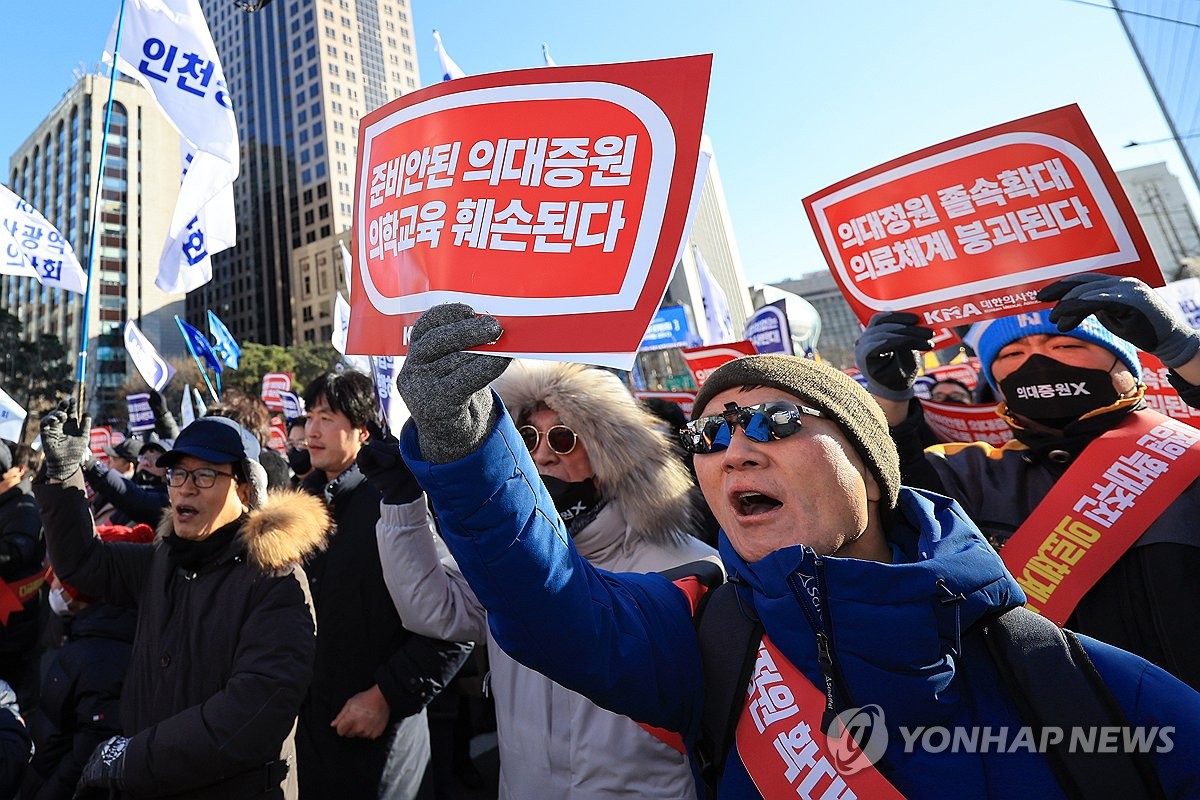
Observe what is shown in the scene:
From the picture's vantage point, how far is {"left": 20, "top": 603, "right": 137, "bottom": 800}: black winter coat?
244cm

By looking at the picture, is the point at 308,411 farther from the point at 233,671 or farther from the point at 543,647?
the point at 543,647

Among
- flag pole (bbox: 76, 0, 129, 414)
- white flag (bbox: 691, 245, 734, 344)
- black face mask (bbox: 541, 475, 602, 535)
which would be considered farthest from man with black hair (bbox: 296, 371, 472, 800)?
white flag (bbox: 691, 245, 734, 344)

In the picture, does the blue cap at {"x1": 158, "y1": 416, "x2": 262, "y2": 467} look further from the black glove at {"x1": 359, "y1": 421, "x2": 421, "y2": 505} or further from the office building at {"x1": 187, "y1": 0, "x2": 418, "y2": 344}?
the office building at {"x1": 187, "y1": 0, "x2": 418, "y2": 344}

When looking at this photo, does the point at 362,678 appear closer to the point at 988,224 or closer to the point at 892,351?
the point at 892,351

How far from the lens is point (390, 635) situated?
2768 mm

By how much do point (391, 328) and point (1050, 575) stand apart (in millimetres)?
2012

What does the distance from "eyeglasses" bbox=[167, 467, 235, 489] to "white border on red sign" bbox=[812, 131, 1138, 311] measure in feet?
8.30

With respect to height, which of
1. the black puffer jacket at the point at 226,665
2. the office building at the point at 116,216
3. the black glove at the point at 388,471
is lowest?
the black puffer jacket at the point at 226,665

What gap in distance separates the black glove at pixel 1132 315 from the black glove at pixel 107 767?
3.02 meters

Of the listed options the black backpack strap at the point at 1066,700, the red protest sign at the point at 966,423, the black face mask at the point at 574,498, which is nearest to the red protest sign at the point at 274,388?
the black face mask at the point at 574,498

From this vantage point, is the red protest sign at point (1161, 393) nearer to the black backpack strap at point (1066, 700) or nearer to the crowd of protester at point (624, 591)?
the crowd of protester at point (624, 591)

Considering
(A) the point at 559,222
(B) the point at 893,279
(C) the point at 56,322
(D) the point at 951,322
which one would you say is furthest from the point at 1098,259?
(C) the point at 56,322

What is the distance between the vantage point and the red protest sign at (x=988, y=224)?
2.12 metres

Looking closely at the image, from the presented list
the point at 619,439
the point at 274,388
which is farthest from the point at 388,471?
the point at 274,388
